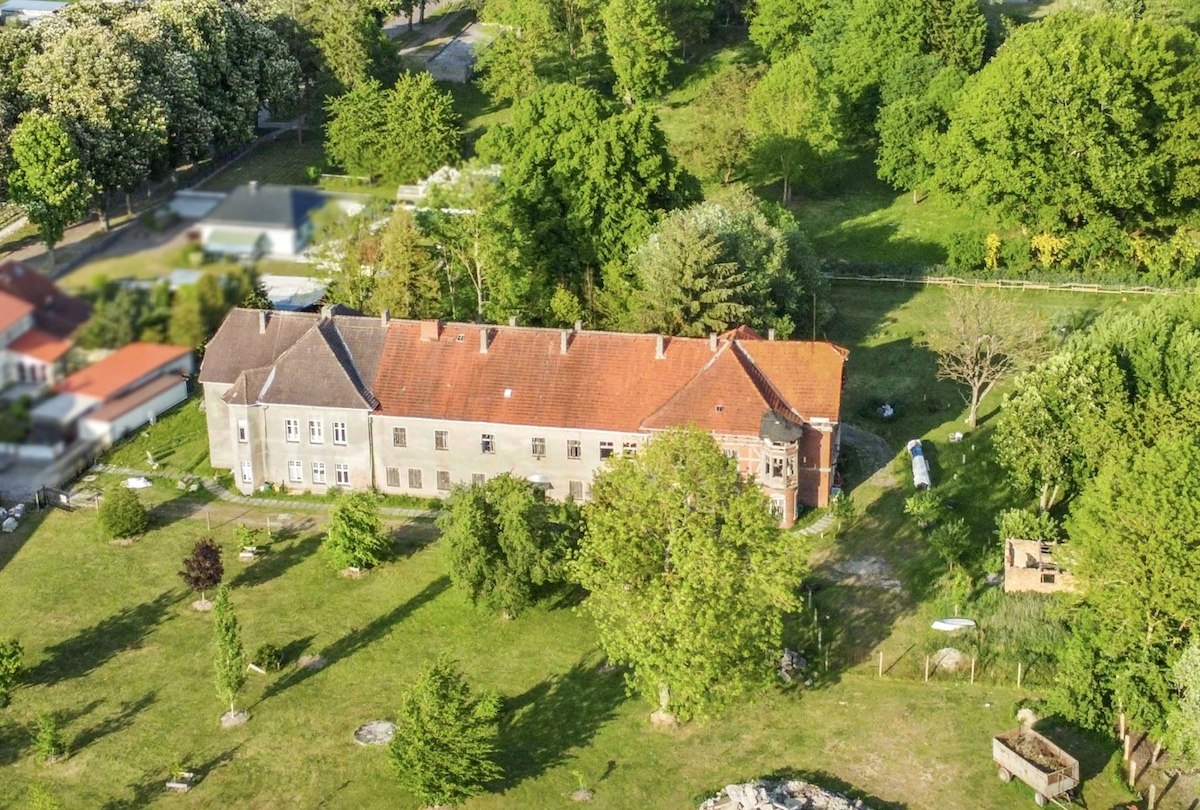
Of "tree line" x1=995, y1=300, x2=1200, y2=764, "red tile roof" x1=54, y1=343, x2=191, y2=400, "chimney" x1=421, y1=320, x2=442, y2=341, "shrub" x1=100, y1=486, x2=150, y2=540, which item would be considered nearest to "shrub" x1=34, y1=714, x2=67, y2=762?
"shrub" x1=100, y1=486, x2=150, y2=540

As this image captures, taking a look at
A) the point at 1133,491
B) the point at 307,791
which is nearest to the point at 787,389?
the point at 1133,491

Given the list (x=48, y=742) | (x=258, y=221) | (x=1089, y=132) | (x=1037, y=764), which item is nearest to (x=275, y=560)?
(x=48, y=742)

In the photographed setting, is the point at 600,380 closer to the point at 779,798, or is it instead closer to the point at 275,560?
the point at 275,560

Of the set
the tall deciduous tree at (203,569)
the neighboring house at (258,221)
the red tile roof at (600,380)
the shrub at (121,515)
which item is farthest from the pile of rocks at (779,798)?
the shrub at (121,515)

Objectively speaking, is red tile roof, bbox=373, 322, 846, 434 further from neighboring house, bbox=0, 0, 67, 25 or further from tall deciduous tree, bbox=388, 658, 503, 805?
neighboring house, bbox=0, 0, 67, 25

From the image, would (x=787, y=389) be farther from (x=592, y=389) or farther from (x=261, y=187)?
(x=261, y=187)
